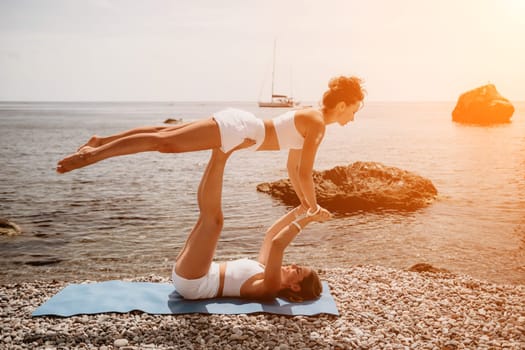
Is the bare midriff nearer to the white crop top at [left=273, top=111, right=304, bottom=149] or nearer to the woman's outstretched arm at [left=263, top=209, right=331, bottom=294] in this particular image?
the white crop top at [left=273, top=111, right=304, bottom=149]

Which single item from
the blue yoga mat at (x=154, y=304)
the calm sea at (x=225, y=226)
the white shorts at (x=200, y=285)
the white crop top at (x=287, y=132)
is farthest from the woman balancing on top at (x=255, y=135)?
the calm sea at (x=225, y=226)

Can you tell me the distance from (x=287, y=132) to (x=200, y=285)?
7.67ft

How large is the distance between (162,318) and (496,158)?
110 feet

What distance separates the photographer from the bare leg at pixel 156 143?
5.25m

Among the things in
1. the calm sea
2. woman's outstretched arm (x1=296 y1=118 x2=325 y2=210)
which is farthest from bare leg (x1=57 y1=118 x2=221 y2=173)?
the calm sea

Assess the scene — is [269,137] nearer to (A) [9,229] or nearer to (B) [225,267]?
(B) [225,267]

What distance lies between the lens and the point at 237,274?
6434 mm

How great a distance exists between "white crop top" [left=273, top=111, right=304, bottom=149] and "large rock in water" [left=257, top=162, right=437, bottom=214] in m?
9.62

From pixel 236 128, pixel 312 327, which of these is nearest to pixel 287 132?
pixel 236 128

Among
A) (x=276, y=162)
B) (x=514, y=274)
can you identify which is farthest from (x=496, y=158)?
(x=514, y=274)

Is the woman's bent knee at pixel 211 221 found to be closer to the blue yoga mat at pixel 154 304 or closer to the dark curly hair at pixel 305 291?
the blue yoga mat at pixel 154 304

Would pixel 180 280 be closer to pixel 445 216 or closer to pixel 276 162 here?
pixel 445 216

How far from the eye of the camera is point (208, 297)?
21.1 feet

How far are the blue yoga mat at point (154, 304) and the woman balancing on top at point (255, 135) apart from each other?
1.32 m
